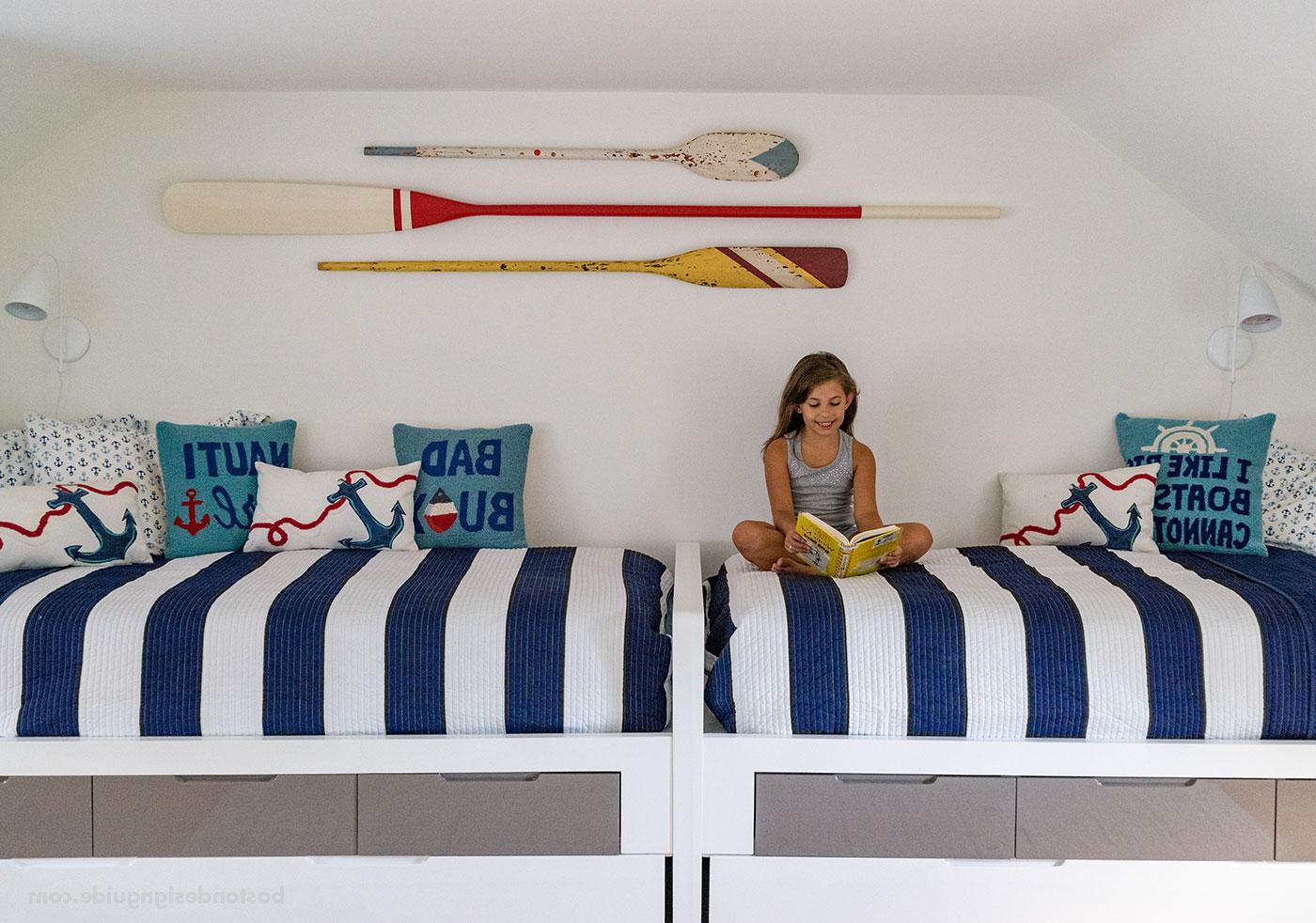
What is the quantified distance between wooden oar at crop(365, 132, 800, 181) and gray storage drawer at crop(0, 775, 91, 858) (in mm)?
1722

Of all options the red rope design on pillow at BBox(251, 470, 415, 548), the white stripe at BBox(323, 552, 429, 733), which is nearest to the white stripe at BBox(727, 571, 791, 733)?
the white stripe at BBox(323, 552, 429, 733)

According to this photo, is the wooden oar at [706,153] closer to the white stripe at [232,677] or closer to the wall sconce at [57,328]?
the wall sconce at [57,328]

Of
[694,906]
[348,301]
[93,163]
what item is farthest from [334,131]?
[694,906]

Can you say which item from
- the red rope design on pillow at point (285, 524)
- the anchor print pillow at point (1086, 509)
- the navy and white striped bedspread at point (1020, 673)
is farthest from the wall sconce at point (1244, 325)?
the red rope design on pillow at point (285, 524)

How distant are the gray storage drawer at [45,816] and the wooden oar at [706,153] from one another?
172 cm

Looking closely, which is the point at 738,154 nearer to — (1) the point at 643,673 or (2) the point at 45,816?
(1) the point at 643,673

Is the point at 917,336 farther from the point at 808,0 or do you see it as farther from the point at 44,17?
the point at 44,17

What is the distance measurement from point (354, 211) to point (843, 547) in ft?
5.32

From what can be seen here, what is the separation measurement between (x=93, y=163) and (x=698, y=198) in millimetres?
1690

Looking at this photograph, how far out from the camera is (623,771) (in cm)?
188

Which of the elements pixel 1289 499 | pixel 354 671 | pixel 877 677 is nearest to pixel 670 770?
pixel 877 677

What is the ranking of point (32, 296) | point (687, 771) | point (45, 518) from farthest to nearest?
point (32, 296) < point (45, 518) < point (687, 771)

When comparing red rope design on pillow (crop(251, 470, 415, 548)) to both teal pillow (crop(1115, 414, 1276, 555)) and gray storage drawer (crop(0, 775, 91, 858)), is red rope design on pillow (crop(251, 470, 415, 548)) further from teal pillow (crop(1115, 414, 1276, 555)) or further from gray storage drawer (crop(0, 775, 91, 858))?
teal pillow (crop(1115, 414, 1276, 555))

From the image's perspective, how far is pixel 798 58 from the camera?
242cm
